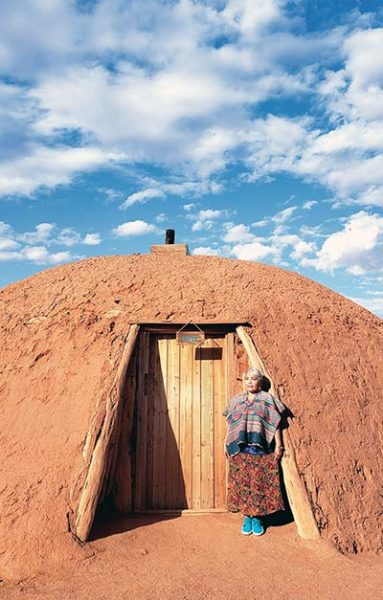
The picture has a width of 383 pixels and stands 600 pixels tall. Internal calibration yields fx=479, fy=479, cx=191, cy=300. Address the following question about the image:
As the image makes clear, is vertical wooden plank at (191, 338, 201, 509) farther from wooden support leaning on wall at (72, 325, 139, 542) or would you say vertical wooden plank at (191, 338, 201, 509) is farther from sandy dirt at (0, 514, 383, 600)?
wooden support leaning on wall at (72, 325, 139, 542)

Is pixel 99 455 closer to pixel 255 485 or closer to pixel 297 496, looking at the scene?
pixel 255 485

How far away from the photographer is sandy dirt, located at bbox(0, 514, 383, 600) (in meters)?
3.95

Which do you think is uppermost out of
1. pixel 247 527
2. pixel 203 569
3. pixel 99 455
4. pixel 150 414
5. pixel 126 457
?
pixel 150 414

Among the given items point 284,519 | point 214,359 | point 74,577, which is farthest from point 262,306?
point 74,577

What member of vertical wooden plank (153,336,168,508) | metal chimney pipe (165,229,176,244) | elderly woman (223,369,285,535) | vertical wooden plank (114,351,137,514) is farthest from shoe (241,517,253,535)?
metal chimney pipe (165,229,176,244)

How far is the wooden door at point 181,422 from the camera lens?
571 cm

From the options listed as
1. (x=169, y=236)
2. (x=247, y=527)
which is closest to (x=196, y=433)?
(x=247, y=527)

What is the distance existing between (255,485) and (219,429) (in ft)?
3.08

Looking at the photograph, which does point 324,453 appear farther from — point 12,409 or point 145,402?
point 12,409

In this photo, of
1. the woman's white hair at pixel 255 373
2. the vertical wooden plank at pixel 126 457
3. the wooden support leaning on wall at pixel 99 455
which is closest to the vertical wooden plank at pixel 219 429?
the woman's white hair at pixel 255 373

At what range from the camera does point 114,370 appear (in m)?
5.53

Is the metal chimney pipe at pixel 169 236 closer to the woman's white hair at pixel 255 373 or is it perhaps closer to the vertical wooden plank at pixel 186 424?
the vertical wooden plank at pixel 186 424

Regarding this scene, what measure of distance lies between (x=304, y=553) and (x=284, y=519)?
0.68 m

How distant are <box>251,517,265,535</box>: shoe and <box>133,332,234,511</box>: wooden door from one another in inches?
27.7
